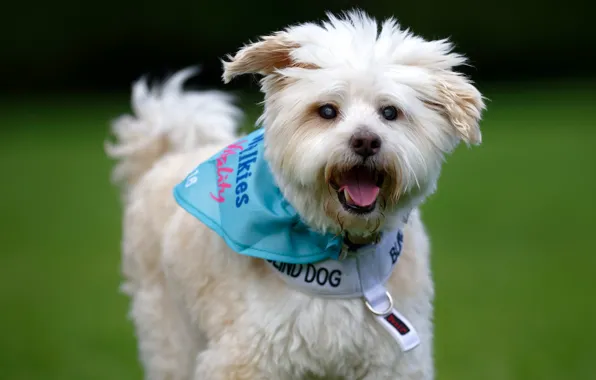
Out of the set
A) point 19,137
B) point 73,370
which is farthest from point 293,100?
point 19,137

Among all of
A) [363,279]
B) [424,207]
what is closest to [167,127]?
[363,279]

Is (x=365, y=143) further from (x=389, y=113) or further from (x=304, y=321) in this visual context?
(x=304, y=321)

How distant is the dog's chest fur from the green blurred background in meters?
2.08

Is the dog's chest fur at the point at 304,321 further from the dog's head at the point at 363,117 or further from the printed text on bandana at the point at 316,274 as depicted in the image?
the dog's head at the point at 363,117

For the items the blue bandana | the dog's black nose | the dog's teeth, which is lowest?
the blue bandana

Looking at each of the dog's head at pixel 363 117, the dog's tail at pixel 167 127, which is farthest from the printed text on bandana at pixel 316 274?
the dog's tail at pixel 167 127

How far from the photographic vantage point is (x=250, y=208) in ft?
13.9

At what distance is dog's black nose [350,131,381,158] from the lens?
140 inches

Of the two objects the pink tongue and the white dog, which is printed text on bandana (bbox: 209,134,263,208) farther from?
the pink tongue

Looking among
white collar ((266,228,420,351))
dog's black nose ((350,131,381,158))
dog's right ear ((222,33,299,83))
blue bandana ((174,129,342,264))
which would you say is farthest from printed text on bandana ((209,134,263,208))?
dog's black nose ((350,131,381,158))

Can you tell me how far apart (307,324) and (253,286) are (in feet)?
1.12

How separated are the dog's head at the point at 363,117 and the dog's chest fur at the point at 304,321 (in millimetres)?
371

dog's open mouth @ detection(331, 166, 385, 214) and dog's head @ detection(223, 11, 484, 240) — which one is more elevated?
dog's head @ detection(223, 11, 484, 240)

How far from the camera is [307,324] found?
3.93 metres
